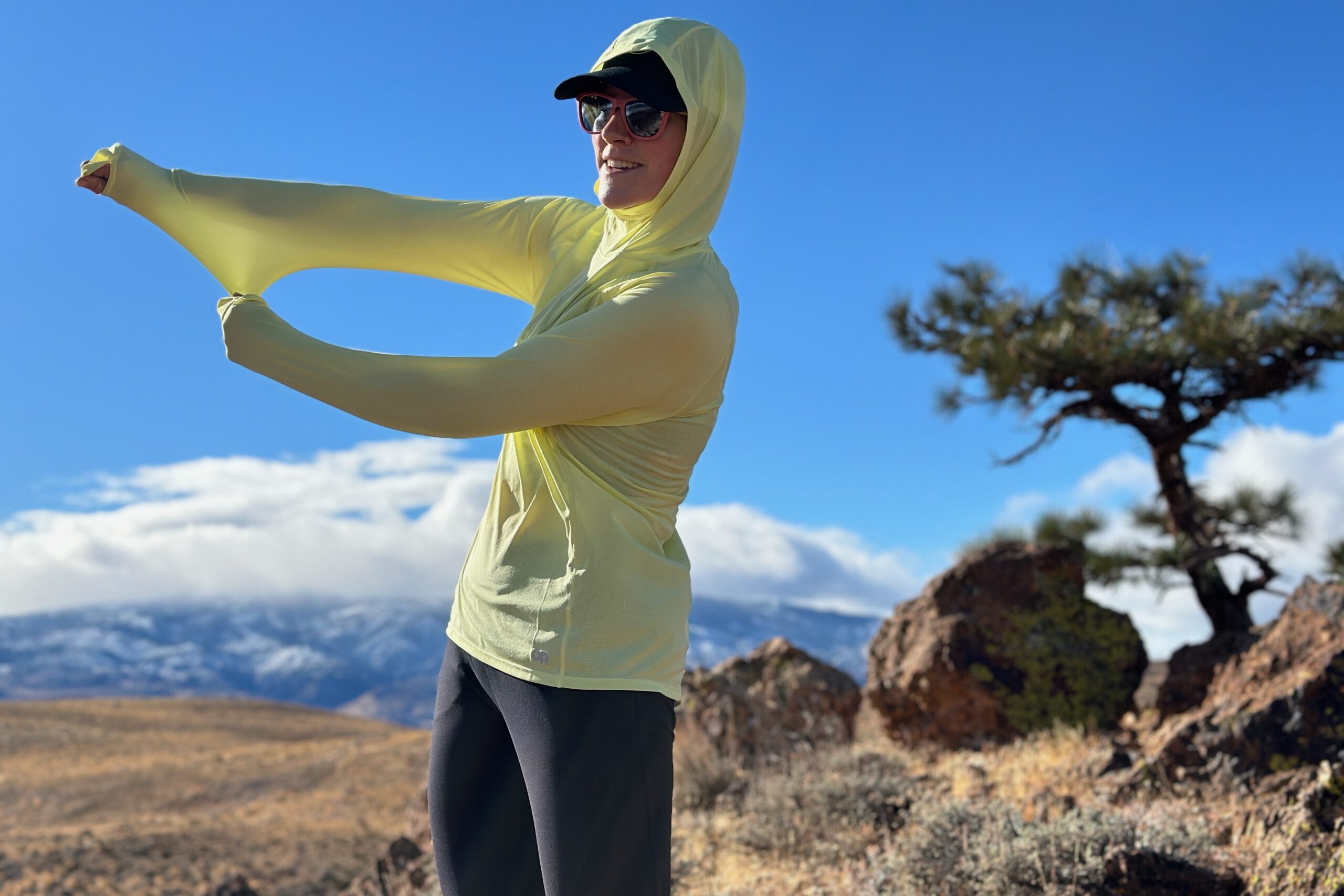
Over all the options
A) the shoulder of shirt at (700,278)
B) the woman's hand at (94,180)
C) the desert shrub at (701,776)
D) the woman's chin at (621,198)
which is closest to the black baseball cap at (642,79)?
the woman's chin at (621,198)

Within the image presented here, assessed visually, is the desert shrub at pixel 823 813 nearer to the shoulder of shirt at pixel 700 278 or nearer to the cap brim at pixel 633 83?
the shoulder of shirt at pixel 700 278

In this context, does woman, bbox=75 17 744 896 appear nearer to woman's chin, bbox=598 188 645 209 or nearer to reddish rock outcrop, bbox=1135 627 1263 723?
woman's chin, bbox=598 188 645 209

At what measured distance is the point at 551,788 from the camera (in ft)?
5.76

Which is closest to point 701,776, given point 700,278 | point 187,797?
point 700,278

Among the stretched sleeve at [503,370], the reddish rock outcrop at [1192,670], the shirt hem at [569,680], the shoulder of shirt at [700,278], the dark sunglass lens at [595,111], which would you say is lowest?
the shirt hem at [569,680]

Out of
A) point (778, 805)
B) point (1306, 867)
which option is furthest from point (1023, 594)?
point (1306, 867)

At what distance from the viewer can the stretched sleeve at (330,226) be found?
2.07m

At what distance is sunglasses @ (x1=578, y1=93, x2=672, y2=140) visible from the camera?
185 cm

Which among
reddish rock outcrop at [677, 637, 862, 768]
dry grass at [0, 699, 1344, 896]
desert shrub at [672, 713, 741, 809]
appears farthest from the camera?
reddish rock outcrop at [677, 637, 862, 768]

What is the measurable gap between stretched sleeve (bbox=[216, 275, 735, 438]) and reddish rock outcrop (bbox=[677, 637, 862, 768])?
5.44m

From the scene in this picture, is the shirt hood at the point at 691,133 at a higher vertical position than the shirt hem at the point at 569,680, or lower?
higher

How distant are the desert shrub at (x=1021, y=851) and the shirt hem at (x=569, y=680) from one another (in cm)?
236

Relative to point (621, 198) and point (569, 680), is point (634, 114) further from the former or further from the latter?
point (569, 680)

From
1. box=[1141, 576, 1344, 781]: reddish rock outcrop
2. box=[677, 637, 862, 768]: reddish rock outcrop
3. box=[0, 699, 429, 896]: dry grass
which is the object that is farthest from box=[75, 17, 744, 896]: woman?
box=[0, 699, 429, 896]: dry grass
